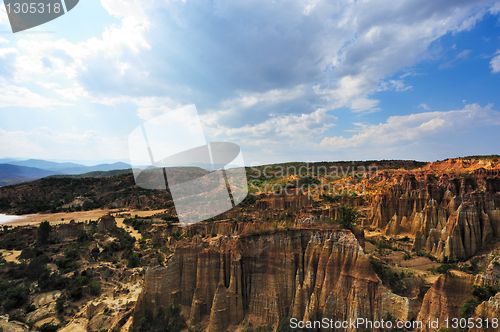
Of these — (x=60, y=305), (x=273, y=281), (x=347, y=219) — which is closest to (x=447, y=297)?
(x=273, y=281)

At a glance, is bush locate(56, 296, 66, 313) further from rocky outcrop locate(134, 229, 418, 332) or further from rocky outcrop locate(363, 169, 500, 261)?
rocky outcrop locate(363, 169, 500, 261)

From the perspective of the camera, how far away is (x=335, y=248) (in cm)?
1656

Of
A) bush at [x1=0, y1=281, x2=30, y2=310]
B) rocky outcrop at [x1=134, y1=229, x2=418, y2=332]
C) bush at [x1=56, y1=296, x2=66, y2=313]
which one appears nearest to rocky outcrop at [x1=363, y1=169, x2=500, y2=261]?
rocky outcrop at [x1=134, y1=229, x2=418, y2=332]

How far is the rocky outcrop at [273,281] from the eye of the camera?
15016 mm

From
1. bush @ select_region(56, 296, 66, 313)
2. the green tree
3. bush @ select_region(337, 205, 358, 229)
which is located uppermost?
bush @ select_region(337, 205, 358, 229)

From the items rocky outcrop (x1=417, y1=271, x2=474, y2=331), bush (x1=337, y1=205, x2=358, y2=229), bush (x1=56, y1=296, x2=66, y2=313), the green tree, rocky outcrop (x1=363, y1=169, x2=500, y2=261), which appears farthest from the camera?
the green tree

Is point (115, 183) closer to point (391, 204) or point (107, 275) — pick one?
point (107, 275)

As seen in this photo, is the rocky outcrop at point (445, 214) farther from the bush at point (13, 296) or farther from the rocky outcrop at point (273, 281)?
the bush at point (13, 296)

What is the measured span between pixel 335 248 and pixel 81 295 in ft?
96.2

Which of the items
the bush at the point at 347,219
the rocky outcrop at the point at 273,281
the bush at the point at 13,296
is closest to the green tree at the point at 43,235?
the bush at the point at 13,296

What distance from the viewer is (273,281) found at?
58.5ft

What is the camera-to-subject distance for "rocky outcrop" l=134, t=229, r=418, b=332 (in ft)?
49.3

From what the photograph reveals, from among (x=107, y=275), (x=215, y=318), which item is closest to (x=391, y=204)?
(x=215, y=318)

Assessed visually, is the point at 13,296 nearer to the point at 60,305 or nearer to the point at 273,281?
the point at 60,305
